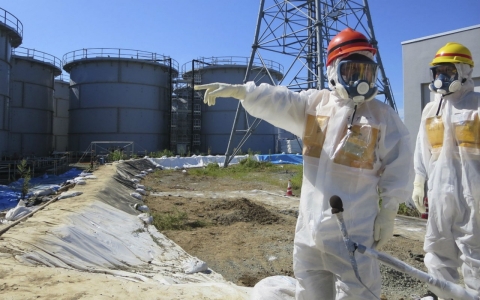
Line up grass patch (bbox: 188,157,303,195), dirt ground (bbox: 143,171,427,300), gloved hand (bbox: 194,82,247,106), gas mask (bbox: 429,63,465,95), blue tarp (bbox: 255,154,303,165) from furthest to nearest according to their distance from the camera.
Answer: blue tarp (bbox: 255,154,303,165)
grass patch (bbox: 188,157,303,195)
dirt ground (bbox: 143,171,427,300)
gas mask (bbox: 429,63,465,95)
gloved hand (bbox: 194,82,247,106)

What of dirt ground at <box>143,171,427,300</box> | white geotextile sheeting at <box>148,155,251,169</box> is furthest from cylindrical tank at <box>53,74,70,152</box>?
dirt ground at <box>143,171,427,300</box>

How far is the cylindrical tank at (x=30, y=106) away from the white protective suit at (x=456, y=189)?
26501 millimetres

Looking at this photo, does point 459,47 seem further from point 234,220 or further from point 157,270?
point 234,220

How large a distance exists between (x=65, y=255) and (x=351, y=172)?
326cm

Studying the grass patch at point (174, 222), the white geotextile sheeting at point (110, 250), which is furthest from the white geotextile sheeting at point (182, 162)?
the white geotextile sheeting at point (110, 250)

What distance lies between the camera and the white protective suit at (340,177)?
7.16 ft

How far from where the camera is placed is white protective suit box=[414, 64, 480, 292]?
3111mm

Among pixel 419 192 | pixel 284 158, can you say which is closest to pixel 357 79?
pixel 419 192

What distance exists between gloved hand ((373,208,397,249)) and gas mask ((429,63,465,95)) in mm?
1875

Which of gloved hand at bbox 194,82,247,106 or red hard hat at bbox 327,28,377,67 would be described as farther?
gloved hand at bbox 194,82,247,106

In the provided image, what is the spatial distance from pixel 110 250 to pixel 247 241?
2.33 metres

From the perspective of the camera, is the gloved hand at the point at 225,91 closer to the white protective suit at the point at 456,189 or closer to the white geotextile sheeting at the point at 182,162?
the white protective suit at the point at 456,189

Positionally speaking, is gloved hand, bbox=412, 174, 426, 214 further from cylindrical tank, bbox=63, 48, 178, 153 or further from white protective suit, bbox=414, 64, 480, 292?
cylindrical tank, bbox=63, 48, 178, 153

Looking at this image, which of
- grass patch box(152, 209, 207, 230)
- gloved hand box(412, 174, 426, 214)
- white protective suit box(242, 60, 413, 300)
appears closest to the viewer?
white protective suit box(242, 60, 413, 300)
